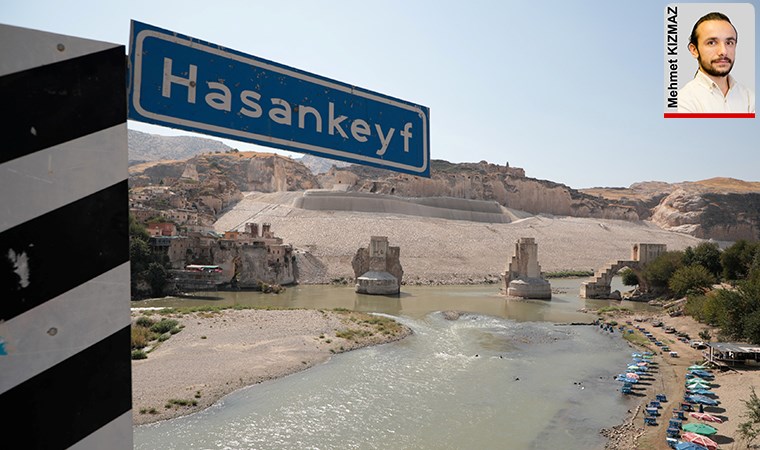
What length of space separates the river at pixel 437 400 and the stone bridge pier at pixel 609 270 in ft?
61.4

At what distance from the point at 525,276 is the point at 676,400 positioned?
94.3 feet

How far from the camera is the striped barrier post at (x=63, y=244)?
1.46m

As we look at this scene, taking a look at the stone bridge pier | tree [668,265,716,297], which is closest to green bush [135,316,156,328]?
tree [668,265,716,297]

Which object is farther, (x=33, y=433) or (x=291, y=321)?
(x=291, y=321)

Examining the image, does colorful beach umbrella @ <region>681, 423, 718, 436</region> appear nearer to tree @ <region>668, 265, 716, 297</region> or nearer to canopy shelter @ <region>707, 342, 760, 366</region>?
canopy shelter @ <region>707, 342, 760, 366</region>

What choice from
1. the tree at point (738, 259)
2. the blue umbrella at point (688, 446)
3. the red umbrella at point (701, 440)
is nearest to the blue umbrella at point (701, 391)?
the red umbrella at point (701, 440)

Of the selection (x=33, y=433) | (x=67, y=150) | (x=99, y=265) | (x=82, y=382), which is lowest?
(x=33, y=433)

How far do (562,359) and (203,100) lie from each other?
2230 centimetres

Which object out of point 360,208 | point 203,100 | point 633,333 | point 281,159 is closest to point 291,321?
point 633,333

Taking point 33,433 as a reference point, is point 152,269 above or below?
below

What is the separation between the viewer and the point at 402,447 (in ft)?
40.6

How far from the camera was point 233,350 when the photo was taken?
20984mm

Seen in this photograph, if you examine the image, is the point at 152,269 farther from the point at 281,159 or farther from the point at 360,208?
the point at 281,159

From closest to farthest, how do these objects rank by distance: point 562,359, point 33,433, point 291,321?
1. point 33,433
2. point 562,359
3. point 291,321
